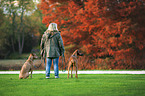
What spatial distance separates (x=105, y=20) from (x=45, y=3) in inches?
190

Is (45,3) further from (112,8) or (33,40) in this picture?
(33,40)

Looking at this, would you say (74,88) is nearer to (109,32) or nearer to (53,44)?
(53,44)

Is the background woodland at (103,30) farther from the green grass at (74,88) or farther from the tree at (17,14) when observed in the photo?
the tree at (17,14)

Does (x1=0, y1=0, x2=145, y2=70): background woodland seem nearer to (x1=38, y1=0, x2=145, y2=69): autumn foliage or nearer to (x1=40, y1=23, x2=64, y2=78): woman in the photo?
(x1=38, y1=0, x2=145, y2=69): autumn foliage

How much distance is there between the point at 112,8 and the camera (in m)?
16.7

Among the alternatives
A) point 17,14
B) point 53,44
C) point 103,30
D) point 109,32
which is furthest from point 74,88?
point 17,14

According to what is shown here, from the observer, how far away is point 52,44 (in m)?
10.6

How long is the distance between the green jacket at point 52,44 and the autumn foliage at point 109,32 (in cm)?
579

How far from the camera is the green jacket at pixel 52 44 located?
10.5m

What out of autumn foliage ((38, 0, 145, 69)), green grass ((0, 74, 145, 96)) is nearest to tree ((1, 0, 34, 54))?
autumn foliage ((38, 0, 145, 69))

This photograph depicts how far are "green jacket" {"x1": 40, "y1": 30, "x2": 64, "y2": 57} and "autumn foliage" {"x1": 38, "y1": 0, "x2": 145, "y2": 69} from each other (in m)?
5.79

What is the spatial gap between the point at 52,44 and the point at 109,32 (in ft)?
20.0

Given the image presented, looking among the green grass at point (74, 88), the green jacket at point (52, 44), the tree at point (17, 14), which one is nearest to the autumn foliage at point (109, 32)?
the green jacket at point (52, 44)

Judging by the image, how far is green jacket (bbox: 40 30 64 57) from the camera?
1047cm
